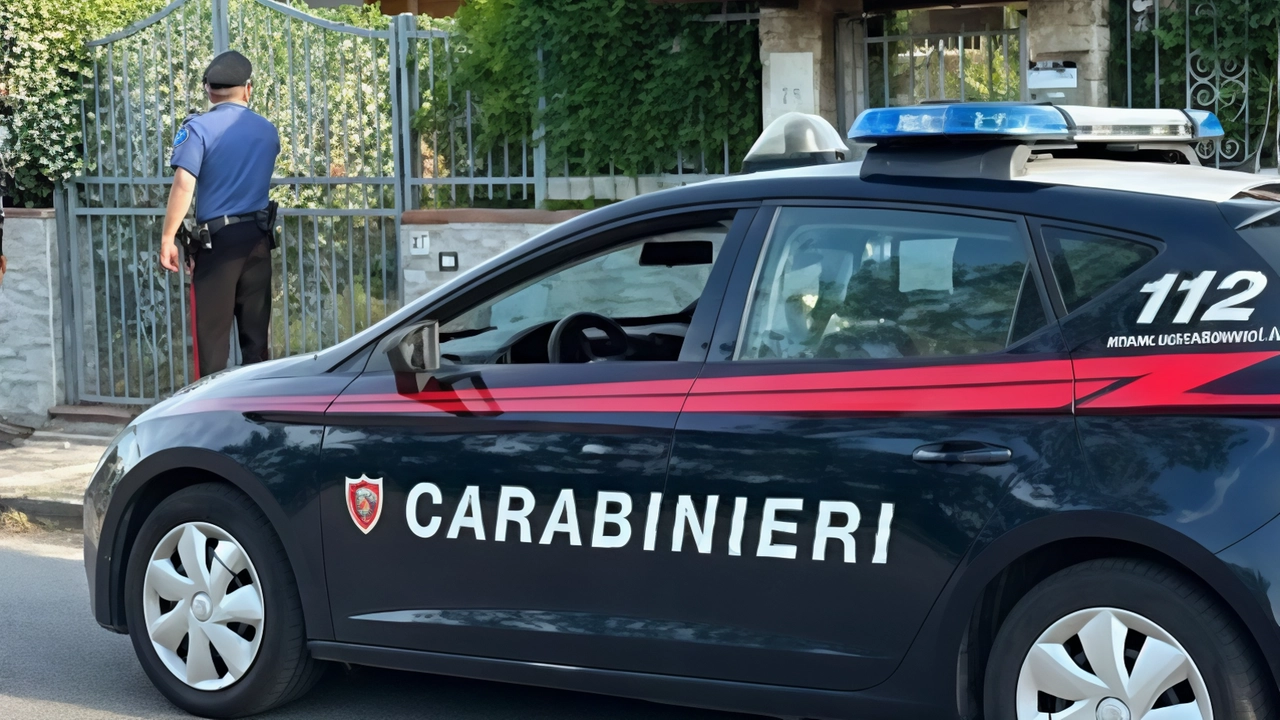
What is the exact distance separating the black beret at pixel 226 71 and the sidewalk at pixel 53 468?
1993 mm

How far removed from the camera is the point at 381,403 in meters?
4.27

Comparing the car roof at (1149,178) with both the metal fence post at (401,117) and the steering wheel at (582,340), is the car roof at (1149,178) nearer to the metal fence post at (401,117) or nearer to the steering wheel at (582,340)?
the steering wheel at (582,340)

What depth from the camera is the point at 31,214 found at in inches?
401

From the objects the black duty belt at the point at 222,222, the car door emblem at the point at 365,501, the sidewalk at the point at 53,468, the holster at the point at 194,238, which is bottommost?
the sidewalk at the point at 53,468

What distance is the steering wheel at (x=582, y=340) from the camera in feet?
14.4

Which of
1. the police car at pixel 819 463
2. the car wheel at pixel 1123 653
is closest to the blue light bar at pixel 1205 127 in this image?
the police car at pixel 819 463

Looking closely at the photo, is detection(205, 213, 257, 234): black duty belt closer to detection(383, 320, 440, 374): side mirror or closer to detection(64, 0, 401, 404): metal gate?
detection(64, 0, 401, 404): metal gate

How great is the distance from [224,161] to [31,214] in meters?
3.10

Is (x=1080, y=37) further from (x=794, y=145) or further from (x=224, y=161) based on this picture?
(x=224, y=161)

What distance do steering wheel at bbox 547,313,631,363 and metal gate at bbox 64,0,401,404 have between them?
5199 mm

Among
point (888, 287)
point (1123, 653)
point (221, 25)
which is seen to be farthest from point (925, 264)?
point (221, 25)

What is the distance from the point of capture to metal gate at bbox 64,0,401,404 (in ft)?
31.9

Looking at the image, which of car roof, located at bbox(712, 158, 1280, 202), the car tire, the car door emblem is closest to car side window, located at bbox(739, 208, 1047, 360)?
car roof, located at bbox(712, 158, 1280, 202)

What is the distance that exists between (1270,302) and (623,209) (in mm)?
1556
